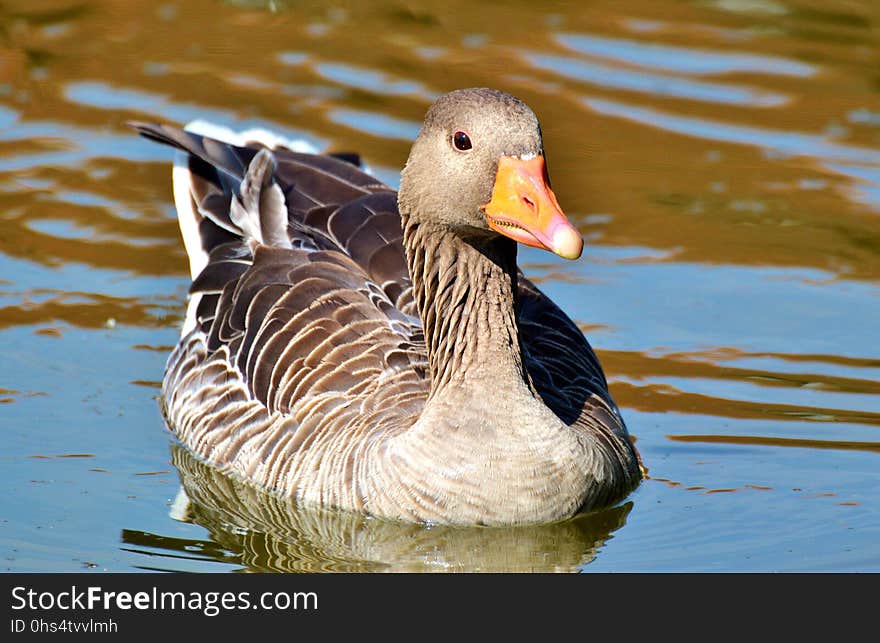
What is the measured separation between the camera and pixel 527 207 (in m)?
8.07

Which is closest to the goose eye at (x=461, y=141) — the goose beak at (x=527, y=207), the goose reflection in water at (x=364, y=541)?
the goose beak at (x=527, y=207)

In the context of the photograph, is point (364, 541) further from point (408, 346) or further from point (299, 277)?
point (299, 277)

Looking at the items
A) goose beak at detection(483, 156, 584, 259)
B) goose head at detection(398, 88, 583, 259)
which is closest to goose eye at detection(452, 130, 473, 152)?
goose head at detection(398, 88, 583, 259)

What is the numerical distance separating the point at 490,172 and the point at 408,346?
181cm

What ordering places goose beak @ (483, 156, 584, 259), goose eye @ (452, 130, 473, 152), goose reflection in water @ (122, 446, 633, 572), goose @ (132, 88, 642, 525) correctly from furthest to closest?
goose reflection in water @ (122, 446, 633, 572) → goose @ (132, 88, 642, 525) → goose eye @ (452, 130, 473, 152) → goose beak @ (483, 156, 584, 259)

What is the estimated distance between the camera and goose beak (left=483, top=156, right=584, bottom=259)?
794cm

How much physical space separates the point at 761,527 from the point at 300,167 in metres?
4.34

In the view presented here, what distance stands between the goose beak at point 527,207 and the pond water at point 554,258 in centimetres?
182

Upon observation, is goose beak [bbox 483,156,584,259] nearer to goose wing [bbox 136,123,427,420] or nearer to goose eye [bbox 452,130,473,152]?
goose eye [bbox 452,130,473,152]

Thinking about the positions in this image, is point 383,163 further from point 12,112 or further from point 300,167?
point 12,112

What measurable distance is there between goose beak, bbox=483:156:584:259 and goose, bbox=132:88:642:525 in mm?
10

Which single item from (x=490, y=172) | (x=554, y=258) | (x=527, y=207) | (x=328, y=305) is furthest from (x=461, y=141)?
(x=554, y=258)

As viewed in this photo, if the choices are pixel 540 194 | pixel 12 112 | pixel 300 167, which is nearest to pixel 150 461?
pixel 300 167

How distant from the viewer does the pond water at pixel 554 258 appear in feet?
30.5
